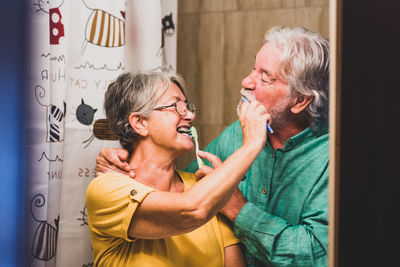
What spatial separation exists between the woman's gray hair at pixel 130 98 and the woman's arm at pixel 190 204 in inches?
11.7

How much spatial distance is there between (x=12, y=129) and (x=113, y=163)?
30cm

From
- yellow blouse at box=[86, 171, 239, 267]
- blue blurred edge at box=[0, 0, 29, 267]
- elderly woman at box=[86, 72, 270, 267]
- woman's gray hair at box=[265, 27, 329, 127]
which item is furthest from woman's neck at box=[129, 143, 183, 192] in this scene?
woman's gray hair at box=[265, 27, 329, 127]

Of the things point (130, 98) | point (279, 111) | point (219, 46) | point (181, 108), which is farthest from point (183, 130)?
point (219, 46)

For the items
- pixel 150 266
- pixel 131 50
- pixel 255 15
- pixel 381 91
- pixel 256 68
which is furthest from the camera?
pixel 255 15

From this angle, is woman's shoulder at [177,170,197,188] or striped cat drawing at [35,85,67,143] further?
woman's shoulder at [177,170,197,188]

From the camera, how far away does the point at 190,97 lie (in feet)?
6.53

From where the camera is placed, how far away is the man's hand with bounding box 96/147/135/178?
1.24 m

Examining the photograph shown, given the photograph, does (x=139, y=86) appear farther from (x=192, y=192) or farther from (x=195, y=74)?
(x=195, y=74)

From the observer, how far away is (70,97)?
1326 millimetres

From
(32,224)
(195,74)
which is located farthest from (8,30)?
(195,74)

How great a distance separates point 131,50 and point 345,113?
0.92m

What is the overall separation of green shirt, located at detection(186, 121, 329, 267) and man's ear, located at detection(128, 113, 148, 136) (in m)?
0.36

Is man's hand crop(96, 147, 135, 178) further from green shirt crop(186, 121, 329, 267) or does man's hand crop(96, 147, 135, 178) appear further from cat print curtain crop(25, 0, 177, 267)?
green shirt crop(186, 121, 329, 267)

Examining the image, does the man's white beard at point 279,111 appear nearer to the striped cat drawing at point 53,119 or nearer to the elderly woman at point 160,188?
the elderly woman at point 160,188
